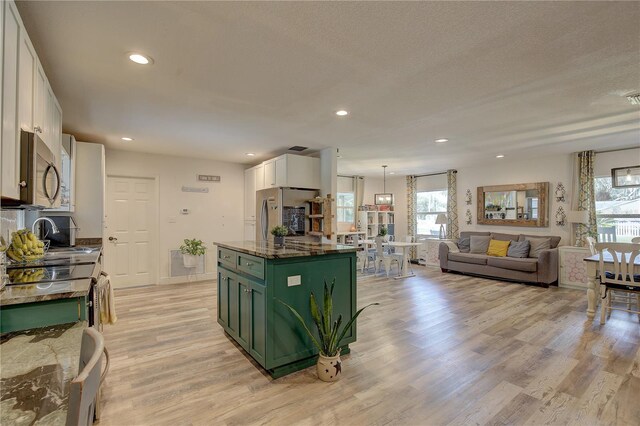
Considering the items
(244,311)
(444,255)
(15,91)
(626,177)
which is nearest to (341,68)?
(15,91)

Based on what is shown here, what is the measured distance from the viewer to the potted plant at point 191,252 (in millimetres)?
5547

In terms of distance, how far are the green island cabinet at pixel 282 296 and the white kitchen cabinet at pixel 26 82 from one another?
164 cm

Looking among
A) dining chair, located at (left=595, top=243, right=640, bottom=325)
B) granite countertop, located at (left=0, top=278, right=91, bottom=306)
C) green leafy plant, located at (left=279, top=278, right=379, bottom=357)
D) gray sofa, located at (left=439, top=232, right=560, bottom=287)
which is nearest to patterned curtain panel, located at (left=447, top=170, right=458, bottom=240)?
gray sofa, located at (left=439, top=232, right=560, bottom=287)

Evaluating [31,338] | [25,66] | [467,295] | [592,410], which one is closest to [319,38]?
[25,66]

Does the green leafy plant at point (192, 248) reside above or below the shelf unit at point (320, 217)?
below

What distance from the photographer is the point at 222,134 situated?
14.0 feet

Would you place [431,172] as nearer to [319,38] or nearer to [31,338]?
[319,38]

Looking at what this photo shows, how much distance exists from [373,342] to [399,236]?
6.17 meters

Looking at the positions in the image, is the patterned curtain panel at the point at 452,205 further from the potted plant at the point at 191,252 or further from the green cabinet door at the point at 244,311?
the green cabinet door at the point at 244,311

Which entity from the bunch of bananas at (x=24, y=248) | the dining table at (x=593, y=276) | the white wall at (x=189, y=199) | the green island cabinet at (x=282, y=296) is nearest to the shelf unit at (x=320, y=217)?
the white wall at (x=189, y=199)

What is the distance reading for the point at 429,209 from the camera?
27.5ft

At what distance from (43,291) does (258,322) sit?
1453 millimetres

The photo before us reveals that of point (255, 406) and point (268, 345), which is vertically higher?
point (268, 345)

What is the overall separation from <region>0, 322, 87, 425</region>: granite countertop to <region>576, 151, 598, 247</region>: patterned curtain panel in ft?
23.6
